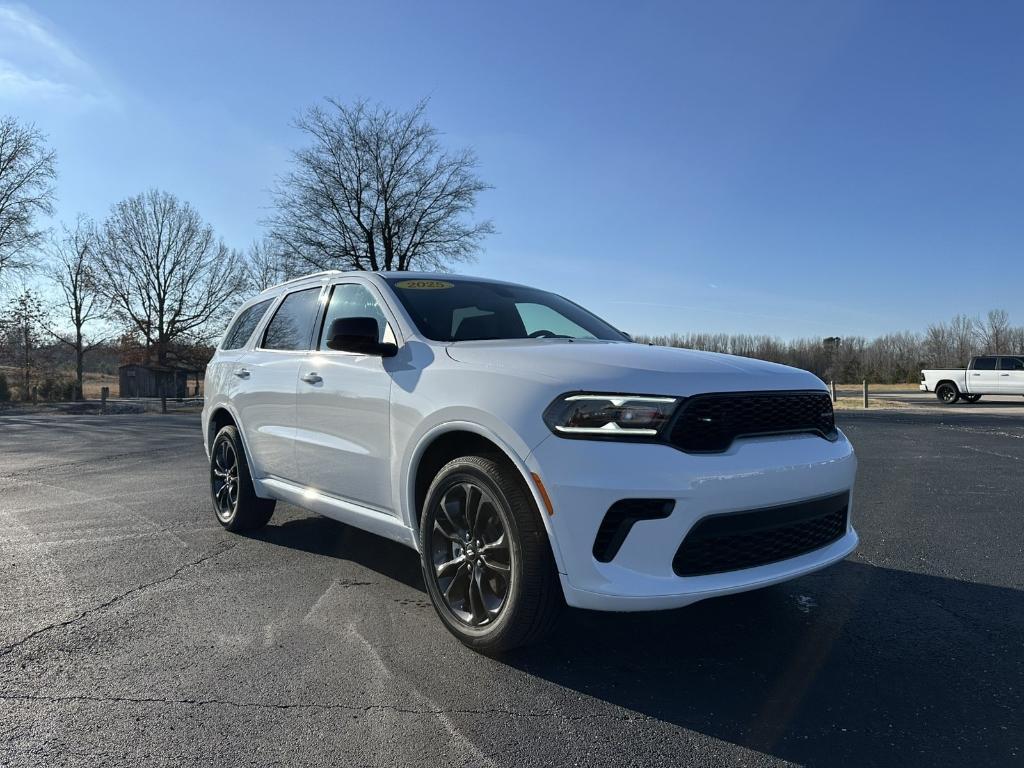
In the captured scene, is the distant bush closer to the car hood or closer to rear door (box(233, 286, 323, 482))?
rear door (box(233, 286, 323, 482))

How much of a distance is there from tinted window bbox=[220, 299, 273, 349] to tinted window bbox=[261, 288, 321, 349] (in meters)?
0.34

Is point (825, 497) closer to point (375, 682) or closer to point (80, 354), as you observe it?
point (375, 682)

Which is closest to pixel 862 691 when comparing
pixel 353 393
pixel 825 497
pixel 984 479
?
pixel 825 497

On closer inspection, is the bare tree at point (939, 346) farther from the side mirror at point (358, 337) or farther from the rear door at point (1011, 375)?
the side mirror at point (358, 337)

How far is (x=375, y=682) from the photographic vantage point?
2.72 m

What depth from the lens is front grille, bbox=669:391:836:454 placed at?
8.74ft

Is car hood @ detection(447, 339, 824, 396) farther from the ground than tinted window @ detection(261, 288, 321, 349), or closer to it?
A: closer to it

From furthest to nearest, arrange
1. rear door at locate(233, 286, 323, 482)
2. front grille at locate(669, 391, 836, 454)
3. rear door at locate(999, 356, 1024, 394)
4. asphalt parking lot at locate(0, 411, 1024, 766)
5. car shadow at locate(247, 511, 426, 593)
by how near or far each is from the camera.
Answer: rear door at locate(999, 356, 1024, 394) → rear door at locate(233, 286, 323, 482) → car shadow at locate(247, 511, 426, 593) → front grille at locate(669, 391, 836, 454) → asphalt parking lot at locate(0, 411, 1024, 766)

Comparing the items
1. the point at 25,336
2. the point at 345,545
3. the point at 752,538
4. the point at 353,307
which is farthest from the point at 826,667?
the point at 25,336

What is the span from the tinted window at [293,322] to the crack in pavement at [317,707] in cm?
240

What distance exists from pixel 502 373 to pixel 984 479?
722 cm

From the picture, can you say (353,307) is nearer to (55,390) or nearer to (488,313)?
(488,313)

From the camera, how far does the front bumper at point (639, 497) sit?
2.56 meters

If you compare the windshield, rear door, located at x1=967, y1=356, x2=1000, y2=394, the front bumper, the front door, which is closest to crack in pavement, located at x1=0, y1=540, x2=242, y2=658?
the front door
